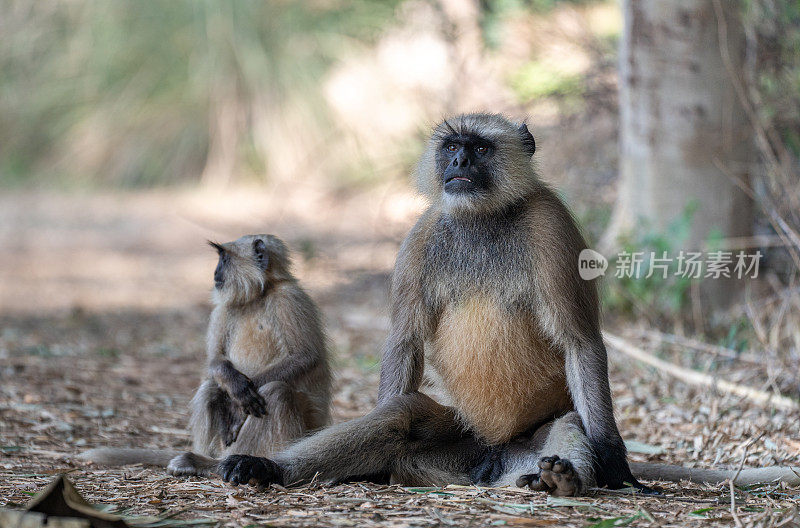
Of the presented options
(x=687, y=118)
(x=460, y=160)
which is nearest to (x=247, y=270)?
(x=460, y=160)

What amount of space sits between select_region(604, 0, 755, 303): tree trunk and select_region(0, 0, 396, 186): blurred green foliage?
33.3ft

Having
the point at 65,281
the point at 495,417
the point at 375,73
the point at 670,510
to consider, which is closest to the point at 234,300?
the point at 495,417

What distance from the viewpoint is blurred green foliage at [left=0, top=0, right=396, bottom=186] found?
1827 centimetres

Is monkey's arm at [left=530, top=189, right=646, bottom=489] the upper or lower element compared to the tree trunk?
lower

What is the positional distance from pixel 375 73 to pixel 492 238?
12505 mm

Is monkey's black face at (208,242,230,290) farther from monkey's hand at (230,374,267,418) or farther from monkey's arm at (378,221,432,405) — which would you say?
monkey's arm at (378,221,432,405)

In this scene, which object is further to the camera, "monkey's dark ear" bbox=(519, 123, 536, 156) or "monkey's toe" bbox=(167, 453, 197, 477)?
"monkey's dark ear" bbox=(519, 123, 536, 156)

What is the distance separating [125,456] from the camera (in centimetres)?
466

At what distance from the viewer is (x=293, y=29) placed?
18.6 m

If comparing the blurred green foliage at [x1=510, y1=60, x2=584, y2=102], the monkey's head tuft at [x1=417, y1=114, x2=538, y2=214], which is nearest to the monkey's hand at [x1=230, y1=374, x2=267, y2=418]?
the monkey's head tuft at [x1=417, y1=114, x2=538, y2=214]

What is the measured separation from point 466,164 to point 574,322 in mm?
924

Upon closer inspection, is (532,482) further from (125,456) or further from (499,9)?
(499,9)

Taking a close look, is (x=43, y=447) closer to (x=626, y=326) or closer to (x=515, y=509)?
(x=515, y=509)

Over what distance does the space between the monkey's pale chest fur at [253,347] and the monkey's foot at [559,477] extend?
1.73 metres
